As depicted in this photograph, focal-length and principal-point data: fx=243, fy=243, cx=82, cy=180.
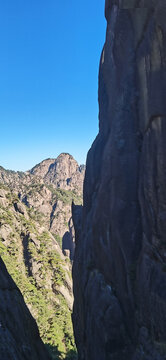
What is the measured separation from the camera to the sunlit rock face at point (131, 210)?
15.7 meters

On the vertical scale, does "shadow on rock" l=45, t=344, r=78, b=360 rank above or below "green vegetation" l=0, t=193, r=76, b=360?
below

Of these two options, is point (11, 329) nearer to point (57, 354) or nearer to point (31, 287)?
point (57, 354)

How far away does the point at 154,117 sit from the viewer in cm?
1631

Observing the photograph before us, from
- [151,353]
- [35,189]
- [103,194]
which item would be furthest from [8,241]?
[35,189]

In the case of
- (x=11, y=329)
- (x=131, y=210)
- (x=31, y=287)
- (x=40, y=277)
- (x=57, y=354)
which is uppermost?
(x=131, y=210)

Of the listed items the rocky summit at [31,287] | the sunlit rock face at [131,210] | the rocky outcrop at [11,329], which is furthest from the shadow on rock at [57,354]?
the rocky outcrop at [11,329]

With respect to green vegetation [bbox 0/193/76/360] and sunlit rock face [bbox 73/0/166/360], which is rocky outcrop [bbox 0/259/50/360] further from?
green vegetation [bbox 0/193/76/360]

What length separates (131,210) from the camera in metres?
20.2

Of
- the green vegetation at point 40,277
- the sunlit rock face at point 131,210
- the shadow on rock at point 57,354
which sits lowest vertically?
the shadow on rock at point 57,354

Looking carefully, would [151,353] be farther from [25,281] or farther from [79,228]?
[25,281]

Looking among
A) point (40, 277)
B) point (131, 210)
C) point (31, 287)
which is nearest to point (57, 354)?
point (31, 287)

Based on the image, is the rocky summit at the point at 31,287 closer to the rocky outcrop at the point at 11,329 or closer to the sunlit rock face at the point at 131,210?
the rocky outcrop at the point at 11,329

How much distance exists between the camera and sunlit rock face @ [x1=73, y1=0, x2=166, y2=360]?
15656mm

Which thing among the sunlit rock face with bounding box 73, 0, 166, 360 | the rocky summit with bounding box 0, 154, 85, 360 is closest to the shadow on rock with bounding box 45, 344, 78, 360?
the rocky summit with bounding box 0, 154, 85, 360
